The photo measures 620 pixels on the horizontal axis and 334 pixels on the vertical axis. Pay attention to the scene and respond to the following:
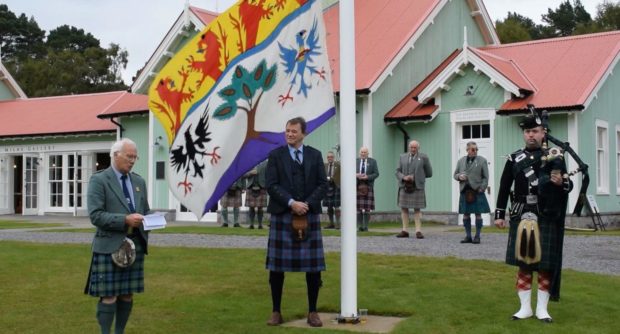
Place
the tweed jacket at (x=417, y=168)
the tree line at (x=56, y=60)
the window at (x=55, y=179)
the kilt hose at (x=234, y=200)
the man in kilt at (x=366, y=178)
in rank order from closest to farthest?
the tweed jacket at (x=417, y=168)
the man in kilt at (x=366, y=178)
the kilt hose at (x=234, y=200)
the window at (x=55, y=179)
the tree line at (x=56, y=60)

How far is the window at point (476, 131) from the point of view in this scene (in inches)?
862

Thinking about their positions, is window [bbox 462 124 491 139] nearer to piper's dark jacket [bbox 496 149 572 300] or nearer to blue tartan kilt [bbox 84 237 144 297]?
piper's dark jacket [bbox 496 149 572 300]

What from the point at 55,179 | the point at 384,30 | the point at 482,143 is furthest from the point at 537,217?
the point at 55,179

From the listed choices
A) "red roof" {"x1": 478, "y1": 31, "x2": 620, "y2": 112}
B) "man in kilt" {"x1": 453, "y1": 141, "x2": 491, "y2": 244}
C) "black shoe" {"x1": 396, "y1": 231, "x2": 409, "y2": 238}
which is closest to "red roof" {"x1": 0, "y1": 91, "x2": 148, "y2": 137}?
"red roof" {"x1": 478, "y1": 31, "x2": 620, "y2": 112}

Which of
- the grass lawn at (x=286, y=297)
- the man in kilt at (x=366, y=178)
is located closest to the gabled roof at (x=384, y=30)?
the man in kilt at (x=366, y=178)

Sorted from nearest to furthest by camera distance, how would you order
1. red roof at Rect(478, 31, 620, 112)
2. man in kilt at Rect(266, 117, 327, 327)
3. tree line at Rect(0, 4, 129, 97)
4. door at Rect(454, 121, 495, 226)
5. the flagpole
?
man in kilt at Rect(266, 117, 327, 327), the flagpole, red roof at Rect(478, 31, 620, 112), door at Rect(454, 121, 495, 226), tree line at Rect(0, 4, 129, 97)

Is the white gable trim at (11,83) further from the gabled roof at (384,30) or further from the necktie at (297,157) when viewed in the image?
the necktie at (297,157)

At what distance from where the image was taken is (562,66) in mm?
22375

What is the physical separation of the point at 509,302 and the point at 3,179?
29.0 metres

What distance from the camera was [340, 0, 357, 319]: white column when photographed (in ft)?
24.9

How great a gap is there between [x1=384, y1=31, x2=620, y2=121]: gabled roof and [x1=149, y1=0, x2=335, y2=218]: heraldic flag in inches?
533

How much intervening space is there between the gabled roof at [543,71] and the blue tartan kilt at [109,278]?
51.5 ft

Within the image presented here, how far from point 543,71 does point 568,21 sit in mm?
46331

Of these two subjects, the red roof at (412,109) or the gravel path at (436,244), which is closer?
the gravel path at (436,244)
